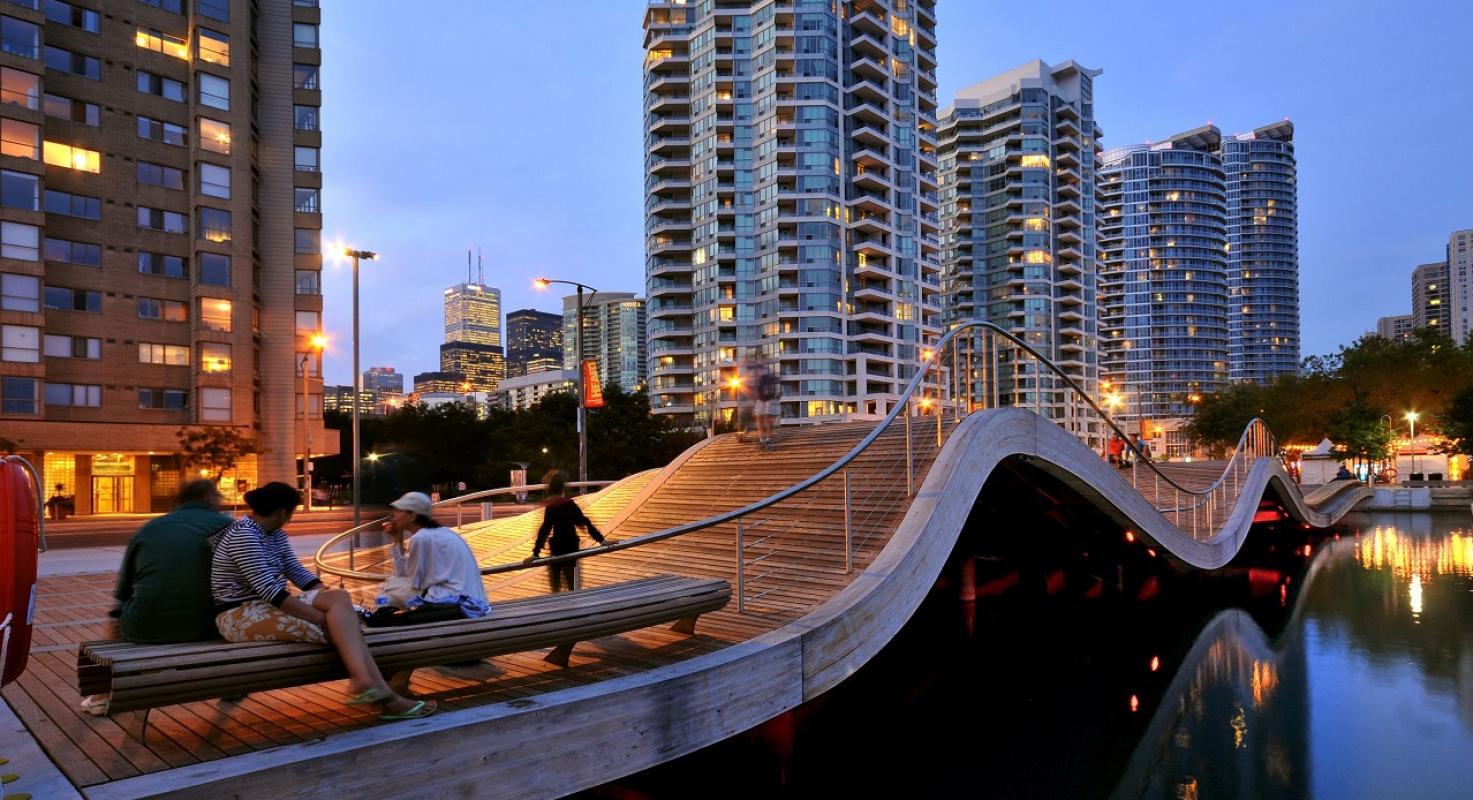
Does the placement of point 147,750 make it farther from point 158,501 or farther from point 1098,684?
point 158,501

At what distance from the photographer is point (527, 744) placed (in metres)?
4.67

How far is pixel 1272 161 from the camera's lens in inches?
7062

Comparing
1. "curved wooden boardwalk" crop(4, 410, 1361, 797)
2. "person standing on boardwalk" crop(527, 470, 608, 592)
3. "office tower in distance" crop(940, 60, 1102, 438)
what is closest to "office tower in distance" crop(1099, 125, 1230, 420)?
"office tower in distance" crop(940, 60, 1102, 438)

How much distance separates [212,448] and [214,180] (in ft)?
46.4

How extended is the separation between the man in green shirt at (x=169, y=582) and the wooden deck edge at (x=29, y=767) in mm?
686

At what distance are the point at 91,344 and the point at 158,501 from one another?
810 centimetres

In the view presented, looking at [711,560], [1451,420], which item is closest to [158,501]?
[711,560]

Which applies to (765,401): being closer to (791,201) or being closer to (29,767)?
(29,767)

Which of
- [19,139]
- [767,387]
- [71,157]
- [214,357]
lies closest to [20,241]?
[19,139]

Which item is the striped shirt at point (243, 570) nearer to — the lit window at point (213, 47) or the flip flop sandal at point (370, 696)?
the flip flop sandal at point (370, 696)

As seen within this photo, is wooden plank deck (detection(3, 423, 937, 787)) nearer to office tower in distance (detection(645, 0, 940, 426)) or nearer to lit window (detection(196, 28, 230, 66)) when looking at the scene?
lit window (detection(196, 28, 230, 66))

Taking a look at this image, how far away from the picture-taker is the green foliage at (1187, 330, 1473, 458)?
48.9 metres

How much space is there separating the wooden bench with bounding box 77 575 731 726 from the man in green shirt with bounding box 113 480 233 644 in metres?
0.14

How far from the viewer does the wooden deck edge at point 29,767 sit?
12.3ft
